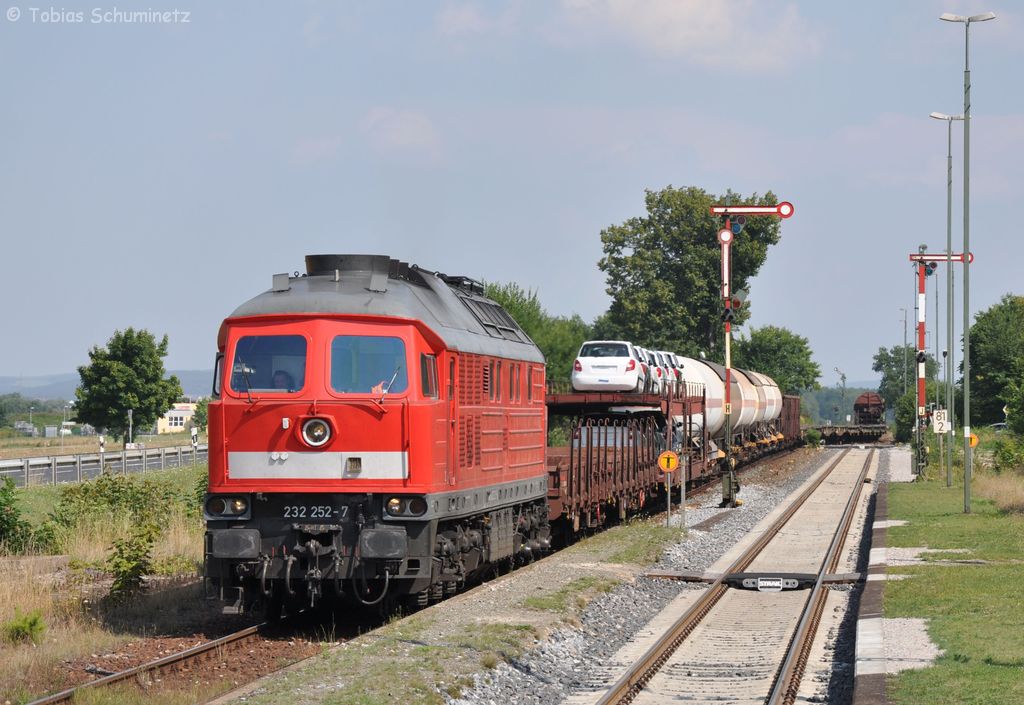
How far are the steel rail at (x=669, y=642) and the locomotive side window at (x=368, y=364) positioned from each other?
12.6ft

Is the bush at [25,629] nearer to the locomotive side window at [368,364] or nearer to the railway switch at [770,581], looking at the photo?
the locomotive side window at [368,364]

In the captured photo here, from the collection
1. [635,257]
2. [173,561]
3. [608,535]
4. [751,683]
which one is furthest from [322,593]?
[635,257]

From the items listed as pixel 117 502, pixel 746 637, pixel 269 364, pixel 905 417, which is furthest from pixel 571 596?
pixel 905 417

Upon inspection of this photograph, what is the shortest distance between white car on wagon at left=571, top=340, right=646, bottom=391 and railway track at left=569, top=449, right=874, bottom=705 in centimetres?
675

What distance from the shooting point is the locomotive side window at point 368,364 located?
14.7m

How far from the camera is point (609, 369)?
112 feet

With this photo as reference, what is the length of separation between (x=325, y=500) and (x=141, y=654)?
237 cm

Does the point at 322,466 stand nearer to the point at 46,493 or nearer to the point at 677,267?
the point at 46,493

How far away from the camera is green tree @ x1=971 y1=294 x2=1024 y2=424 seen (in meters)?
90.2

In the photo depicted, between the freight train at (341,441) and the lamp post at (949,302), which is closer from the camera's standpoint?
the freight train at (341,441)

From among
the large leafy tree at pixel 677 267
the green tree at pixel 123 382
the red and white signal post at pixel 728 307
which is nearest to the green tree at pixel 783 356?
the large leafy tree at pixel 677 267

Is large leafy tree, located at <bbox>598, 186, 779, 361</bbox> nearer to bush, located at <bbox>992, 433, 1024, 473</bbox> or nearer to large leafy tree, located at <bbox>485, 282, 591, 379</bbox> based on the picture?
large leafy tree, located at <bbox>485, 282, 591, 379</bbox>

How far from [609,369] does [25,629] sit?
21.5m

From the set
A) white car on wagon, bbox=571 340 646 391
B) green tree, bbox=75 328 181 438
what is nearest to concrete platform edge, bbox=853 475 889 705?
white car on wagon, bbox=571 340 646 391
